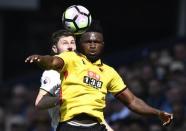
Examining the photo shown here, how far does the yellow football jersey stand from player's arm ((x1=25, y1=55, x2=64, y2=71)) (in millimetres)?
120

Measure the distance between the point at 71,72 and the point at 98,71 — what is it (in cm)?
30

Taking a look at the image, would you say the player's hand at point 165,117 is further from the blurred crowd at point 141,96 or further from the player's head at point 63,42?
the blurred crowd at point 141,96

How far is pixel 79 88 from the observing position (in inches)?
350

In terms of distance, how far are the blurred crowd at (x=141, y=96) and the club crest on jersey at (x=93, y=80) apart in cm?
368

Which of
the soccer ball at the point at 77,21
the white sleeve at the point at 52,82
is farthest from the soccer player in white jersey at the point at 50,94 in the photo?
the soccer ball at the point at 77,21

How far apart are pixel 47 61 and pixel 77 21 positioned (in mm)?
804

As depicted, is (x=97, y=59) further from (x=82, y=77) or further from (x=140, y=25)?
(x=140, y=25)

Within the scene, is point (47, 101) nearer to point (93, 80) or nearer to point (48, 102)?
point (48, 102)

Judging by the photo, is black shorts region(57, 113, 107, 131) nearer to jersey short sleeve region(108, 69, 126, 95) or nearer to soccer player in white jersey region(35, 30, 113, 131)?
soccer player in white jersey region(35, 30, 113, 131)

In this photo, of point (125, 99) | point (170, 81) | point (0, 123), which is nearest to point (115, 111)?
point (170, 81)

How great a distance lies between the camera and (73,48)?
9.56 m

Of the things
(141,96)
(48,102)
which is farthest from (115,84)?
(141,96)

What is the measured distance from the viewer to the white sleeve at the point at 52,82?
899 cm

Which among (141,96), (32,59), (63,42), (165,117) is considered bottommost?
(141,96)
